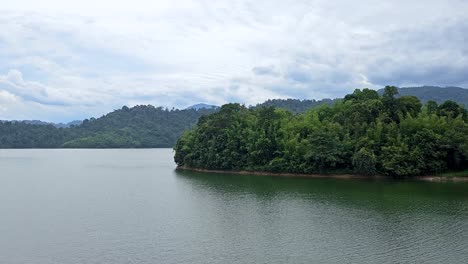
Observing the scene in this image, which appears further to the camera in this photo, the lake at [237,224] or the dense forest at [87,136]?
the dense forest at [87,136]

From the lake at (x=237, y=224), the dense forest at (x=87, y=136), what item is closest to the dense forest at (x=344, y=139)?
the lake at (x=237, y=224)

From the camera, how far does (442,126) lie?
5888 cm

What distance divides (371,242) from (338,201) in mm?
13971

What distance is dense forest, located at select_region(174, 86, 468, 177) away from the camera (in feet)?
189

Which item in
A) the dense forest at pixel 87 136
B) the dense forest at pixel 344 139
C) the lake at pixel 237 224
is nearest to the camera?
the lake at pixel 237 224

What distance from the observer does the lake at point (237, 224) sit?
23.7m

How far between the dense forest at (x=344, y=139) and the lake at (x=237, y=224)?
6.58m

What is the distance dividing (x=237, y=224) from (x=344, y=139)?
36.0 m

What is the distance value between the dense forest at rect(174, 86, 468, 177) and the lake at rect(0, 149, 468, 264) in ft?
21.6

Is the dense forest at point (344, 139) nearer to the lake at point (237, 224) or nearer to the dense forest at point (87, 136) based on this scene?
the lake at point (237, 224)

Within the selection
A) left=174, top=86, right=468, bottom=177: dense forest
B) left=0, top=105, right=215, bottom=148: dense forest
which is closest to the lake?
left=174, top=86, right=468, bottom=177: dense forest

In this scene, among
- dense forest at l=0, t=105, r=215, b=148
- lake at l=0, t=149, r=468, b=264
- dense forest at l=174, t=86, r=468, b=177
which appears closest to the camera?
lake at l=0, t=149, r=468, b=264

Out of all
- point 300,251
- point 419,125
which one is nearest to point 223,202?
point 300,251

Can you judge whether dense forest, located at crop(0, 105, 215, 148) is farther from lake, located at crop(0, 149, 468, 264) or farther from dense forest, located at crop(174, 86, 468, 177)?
lake, located at crop(0, 149, 468, 264)
